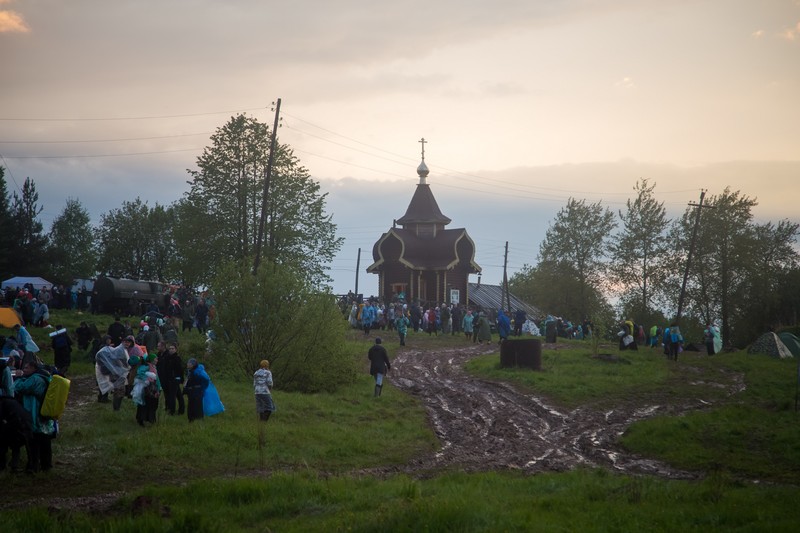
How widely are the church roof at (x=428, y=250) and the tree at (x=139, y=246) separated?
35343 mm

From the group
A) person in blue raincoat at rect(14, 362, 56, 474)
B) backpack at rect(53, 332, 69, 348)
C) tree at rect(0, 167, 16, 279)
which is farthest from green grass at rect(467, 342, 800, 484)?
tree at rect(0, 167, 16, 279)

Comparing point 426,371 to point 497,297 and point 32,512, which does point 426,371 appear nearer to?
point 32,512

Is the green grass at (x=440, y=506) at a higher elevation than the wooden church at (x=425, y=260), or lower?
lower

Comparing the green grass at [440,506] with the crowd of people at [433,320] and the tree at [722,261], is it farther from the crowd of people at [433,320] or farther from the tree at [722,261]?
the tree at [722,261]

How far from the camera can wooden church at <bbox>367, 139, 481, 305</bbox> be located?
2388 inches

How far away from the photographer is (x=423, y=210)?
6412cm

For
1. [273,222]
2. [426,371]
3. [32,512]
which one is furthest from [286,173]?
[32,512]

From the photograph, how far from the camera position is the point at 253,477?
49.5ft

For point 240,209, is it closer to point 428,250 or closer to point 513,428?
point 428,250

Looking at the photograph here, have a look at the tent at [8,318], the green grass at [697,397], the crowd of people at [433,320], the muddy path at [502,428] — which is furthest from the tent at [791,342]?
the tent at [8,318]

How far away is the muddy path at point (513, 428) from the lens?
57.3 ft

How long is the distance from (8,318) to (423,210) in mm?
35519

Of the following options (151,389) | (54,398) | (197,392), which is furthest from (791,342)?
(54,398)

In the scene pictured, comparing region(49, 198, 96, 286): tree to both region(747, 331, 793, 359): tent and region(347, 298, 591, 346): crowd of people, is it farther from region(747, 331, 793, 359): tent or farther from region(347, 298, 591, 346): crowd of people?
region(747, 331, 793, 359): tent
